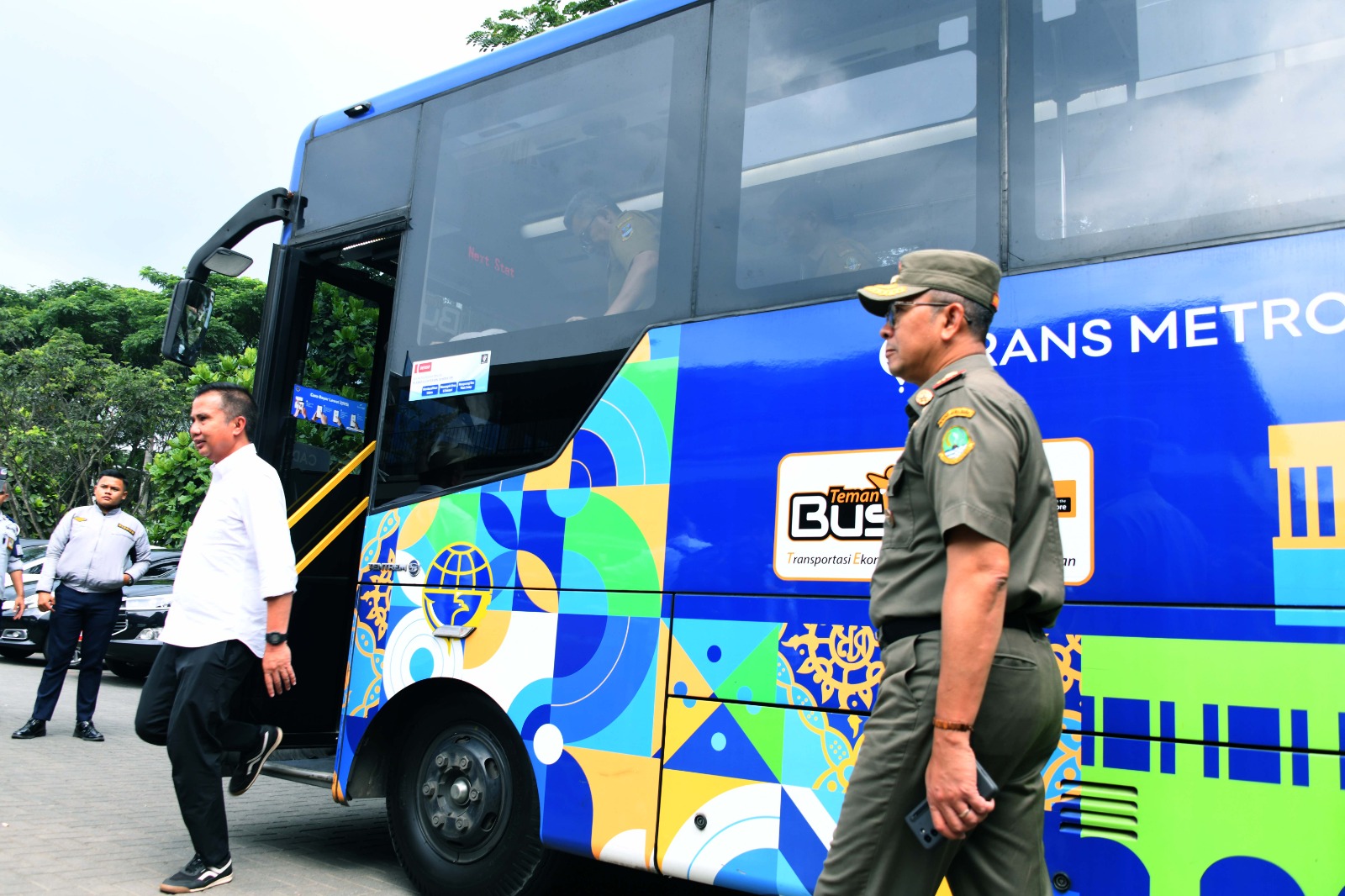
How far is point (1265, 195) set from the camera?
2.88m

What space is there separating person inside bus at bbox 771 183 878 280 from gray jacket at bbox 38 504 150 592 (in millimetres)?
6335

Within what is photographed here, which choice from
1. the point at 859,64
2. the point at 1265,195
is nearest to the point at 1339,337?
the point at 1265,195

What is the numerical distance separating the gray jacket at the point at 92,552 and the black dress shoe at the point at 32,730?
39.1 inches

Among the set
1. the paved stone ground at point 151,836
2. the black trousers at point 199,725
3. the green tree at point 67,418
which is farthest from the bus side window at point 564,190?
the green tree at point 67,418

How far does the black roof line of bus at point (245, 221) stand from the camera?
18.3ft

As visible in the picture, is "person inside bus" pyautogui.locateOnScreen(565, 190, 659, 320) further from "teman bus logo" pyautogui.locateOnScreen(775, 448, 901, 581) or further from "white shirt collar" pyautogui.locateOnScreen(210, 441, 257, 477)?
"white shirt collar" pyautogui.locateOnScreen(210, 441, 257, 477)

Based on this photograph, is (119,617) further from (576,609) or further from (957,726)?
(957,726)

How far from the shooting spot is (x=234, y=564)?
456 centimetres

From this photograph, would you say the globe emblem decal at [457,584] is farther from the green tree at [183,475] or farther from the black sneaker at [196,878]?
the green tree at [183,475]

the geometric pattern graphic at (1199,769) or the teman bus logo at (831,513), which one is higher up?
the teman bus logo at (831,513)

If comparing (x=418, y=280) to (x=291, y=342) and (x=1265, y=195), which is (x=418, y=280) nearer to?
(x=291, y=342)

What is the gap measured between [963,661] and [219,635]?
11.0ft

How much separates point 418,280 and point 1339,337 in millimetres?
3565

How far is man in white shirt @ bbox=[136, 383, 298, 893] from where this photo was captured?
4.33 m
